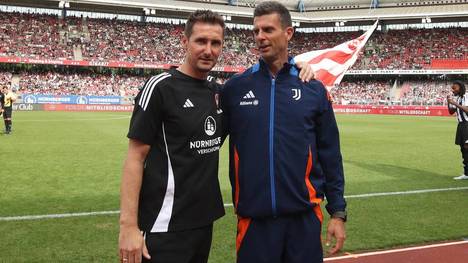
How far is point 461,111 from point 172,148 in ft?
32.7

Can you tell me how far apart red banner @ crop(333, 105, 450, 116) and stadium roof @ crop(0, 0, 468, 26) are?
49.0 ft

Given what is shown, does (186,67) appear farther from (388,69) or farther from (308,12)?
(308,12)

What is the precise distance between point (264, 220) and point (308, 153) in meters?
0.51

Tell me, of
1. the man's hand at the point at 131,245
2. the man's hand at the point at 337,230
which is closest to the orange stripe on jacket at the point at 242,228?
the man's hand at the point at 337,230

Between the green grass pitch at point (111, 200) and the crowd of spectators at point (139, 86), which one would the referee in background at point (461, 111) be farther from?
the crowd of spectators at point (139, 86)

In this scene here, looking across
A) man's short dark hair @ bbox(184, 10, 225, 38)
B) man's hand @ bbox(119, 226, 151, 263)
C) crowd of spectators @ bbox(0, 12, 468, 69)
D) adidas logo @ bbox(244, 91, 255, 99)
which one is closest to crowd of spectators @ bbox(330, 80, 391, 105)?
crowd of spectators @ bbox(0, 12, 468, 69)

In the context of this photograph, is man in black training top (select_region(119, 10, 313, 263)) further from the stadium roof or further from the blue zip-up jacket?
the stadium roof

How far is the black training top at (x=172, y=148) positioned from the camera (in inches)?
106

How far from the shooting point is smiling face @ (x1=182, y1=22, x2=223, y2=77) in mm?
2832

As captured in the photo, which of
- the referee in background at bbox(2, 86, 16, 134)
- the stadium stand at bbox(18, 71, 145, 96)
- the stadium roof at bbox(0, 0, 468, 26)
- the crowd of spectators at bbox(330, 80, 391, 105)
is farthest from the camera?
the crowd of spectators at bbox(330, 80, 391, 105)

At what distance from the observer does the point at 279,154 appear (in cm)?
295

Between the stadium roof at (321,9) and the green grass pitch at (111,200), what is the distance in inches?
1615

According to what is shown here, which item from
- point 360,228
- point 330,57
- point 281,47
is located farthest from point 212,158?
point 330,57

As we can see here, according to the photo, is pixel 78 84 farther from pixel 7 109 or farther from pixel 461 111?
pixel 461 111
